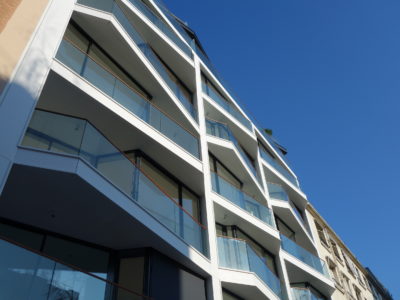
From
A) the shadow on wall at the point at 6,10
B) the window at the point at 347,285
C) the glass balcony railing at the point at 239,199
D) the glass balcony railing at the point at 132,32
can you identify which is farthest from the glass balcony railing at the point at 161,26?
the window at the point at 347,285

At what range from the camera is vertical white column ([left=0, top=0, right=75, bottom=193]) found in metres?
6.01

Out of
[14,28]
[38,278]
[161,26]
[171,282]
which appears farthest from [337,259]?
[14,28]

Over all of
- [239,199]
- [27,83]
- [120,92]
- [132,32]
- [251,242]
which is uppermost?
[132,32]

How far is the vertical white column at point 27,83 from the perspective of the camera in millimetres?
6008

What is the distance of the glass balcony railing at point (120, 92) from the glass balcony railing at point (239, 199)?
1.53 meters

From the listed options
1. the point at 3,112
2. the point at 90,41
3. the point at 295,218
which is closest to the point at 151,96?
the point at 90,41

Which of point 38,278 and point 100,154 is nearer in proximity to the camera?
point 38,278

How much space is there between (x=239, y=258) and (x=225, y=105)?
8.60 meters

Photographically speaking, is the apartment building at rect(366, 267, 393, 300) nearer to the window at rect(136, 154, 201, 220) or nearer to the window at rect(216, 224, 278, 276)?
the window at rect(216, 224, 278, 276)

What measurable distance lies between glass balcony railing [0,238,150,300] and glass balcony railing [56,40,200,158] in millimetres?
4694

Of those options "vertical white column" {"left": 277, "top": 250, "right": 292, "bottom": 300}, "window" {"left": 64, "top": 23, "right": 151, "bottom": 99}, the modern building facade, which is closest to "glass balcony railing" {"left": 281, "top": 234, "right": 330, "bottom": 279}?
the modern building facade

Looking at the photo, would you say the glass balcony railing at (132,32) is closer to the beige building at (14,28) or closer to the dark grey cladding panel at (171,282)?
the beige building at (14,28)

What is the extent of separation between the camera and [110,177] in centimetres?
784

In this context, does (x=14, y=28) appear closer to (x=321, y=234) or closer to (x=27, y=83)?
(x=27, y=83)
